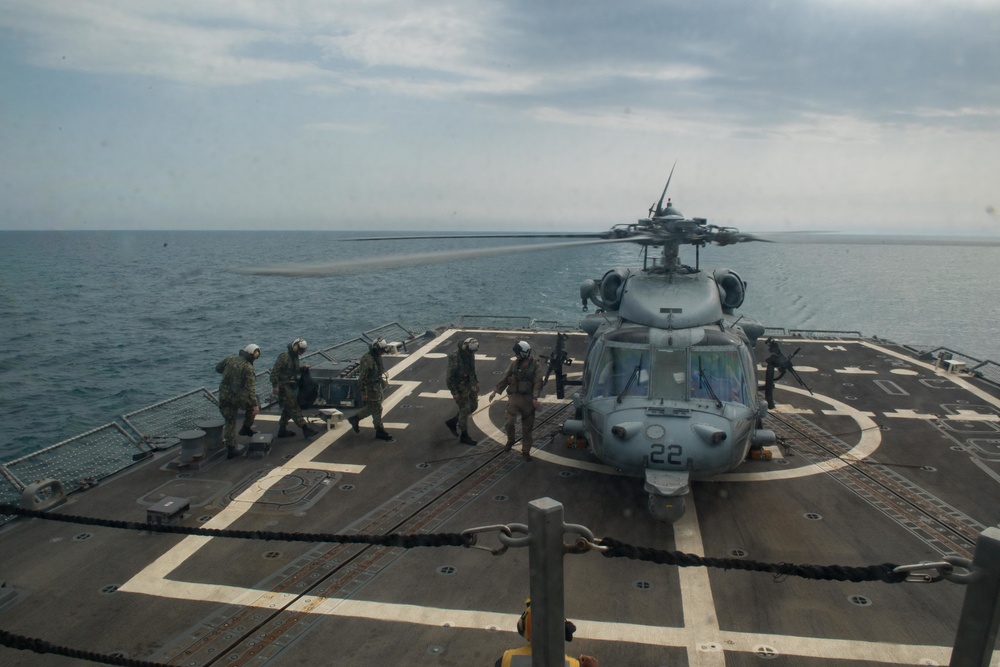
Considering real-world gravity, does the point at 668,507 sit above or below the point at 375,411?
above

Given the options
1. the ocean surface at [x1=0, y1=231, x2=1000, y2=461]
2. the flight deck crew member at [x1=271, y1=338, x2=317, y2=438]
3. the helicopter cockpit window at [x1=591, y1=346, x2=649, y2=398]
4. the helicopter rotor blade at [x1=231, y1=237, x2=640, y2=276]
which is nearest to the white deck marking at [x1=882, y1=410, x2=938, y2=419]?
the helicopter cockpit window at [x1=591, y1=346, x2=649, y2=398]

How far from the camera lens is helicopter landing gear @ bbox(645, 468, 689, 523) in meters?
7.55

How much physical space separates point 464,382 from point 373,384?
1.63m

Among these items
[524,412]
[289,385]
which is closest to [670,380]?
[524,412]

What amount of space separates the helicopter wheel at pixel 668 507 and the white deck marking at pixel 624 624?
1.63ft

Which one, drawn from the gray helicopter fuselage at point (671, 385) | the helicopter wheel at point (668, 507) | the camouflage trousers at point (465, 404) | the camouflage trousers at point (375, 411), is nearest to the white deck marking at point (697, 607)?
the helicopter wheel at point (668, 507)

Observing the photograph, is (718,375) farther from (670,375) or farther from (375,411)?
(375,411)

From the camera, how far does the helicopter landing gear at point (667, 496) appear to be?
297 inches

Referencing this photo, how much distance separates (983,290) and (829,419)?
68517 mm

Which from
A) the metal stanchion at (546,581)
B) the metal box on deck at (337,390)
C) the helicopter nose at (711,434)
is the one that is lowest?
the metal box on deck at (337,390)

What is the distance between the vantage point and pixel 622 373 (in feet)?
29.5

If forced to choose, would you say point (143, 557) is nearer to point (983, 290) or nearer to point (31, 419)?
point (31, 419)

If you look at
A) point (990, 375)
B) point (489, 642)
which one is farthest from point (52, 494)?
point (990, 375)

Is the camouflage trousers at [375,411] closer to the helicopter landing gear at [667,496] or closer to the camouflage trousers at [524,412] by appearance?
the camouflage trousers at [524,412]
